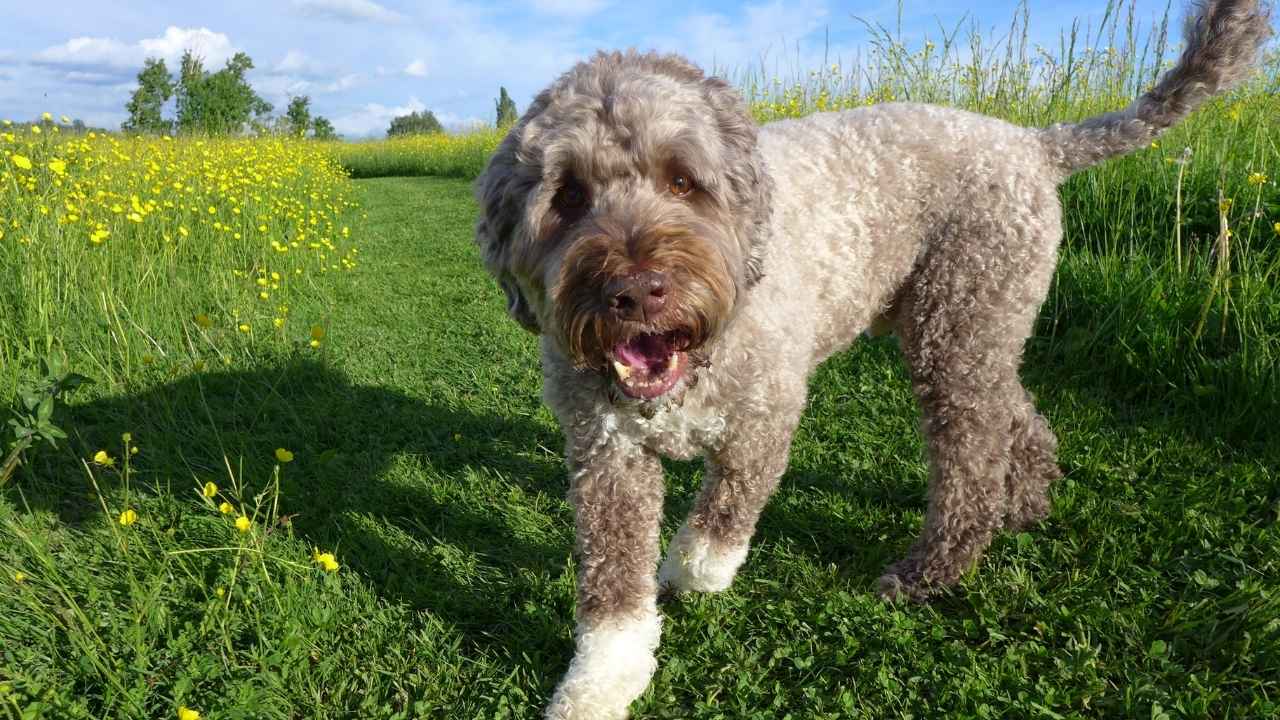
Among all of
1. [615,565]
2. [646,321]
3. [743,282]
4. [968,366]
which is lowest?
[615,565]

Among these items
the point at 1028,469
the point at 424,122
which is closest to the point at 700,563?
the point at 1028,469

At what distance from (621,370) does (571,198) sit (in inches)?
23.0

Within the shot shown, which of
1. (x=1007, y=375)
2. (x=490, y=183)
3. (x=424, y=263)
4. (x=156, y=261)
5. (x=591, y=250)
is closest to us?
(x=591, y=250)

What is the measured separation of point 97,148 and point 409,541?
679 centimetres

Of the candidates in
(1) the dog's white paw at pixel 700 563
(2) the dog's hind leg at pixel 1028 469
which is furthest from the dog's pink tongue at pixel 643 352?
(2) the dog's hind leg at pixel 1028 469

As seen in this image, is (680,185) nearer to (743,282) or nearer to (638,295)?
(743,282)

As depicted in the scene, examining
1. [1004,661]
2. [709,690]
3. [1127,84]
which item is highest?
[1127,84]

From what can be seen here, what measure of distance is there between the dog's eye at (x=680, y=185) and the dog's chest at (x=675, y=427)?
27.5 inches

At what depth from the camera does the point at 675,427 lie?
2.51m

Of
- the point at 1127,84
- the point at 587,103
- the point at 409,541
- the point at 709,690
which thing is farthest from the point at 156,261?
the point at 1127,84

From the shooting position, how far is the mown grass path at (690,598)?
7.91 feet

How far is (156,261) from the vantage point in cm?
509

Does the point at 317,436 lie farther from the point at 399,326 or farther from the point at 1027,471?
the point at 1027,471

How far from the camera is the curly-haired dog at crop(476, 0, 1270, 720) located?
221 centimetres
